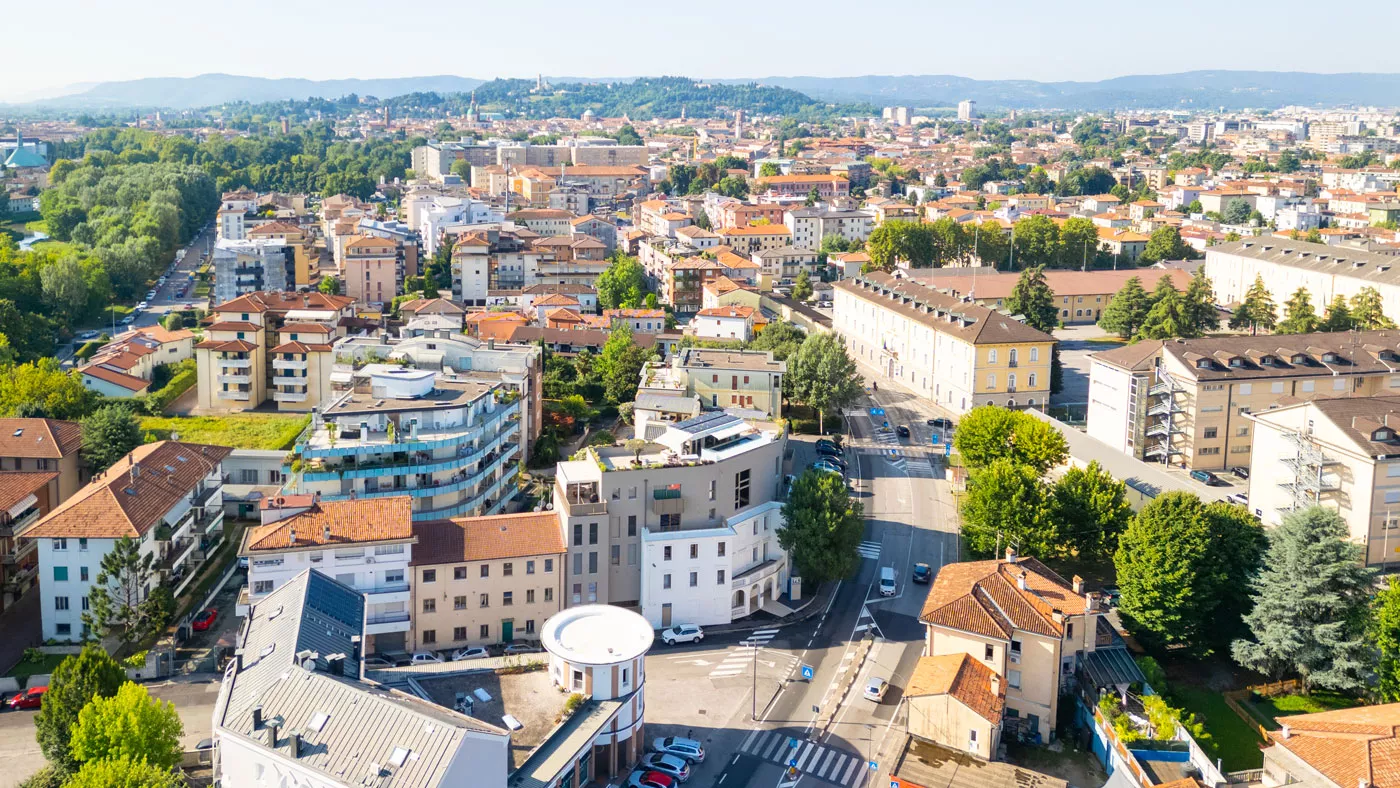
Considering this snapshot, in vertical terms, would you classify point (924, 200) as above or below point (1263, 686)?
above

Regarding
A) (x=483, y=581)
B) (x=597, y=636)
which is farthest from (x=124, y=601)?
(x=597, y=636)

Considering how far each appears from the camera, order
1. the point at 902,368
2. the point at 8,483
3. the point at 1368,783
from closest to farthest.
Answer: the point at 1368,783
the point at 8,483
the point at 902,368

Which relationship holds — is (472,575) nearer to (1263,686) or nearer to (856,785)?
(856,785)

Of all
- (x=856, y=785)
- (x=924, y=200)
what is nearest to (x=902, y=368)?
(x=856, y=785)

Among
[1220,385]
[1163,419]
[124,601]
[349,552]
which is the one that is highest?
[1220,385]

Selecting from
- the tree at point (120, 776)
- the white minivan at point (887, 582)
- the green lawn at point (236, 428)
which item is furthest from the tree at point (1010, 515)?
the green lawn at point (236, 428)

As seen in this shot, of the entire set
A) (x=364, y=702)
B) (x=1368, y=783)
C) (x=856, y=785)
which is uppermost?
(x=364, y=702)

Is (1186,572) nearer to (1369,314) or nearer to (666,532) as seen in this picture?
(666,532)
